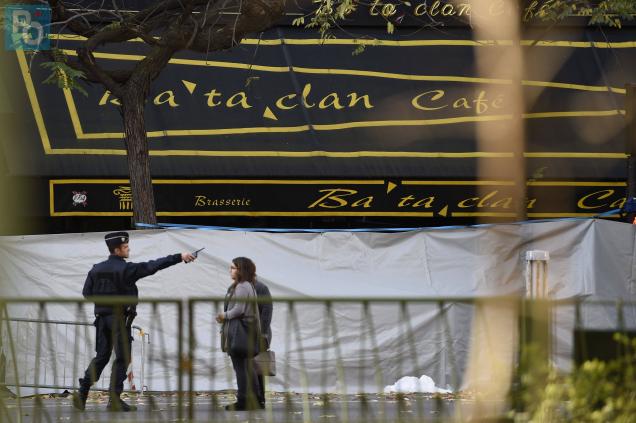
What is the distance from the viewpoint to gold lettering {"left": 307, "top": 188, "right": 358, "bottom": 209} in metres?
15.7

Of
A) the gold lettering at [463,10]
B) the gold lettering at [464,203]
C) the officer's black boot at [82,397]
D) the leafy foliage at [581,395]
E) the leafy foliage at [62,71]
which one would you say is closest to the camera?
the leafy foliage at [581,395]

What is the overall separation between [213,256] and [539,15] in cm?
534

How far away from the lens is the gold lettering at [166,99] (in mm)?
16188

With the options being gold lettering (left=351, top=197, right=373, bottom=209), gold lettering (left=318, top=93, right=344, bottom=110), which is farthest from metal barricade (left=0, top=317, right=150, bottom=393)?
gold lettering (left=318, top=93, right=344, bottom=110)

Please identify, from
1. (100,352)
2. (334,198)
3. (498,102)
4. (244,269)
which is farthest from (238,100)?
(100,352)

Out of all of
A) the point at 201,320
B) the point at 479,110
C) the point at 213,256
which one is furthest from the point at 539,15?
the point at 201,320

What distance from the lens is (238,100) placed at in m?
16.3

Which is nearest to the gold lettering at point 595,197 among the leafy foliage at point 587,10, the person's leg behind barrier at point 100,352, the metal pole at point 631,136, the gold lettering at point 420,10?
the leafy foliage at point 587,10

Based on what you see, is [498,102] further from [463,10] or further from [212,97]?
[212,97]

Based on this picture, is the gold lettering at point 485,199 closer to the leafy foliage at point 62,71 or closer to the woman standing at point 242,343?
the leafy foliage at point 62,71

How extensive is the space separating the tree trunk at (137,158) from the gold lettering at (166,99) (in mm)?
2213

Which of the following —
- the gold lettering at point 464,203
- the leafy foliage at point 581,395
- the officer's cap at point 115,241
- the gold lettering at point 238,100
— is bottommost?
the leafy foliage at point 581,395

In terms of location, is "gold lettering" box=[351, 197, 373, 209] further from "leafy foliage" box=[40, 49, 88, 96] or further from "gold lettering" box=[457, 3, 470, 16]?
"leafy foliage" box=[40, 49, 88, 96]

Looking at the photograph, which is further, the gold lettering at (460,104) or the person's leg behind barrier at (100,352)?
the gold lettering at (460,104)
